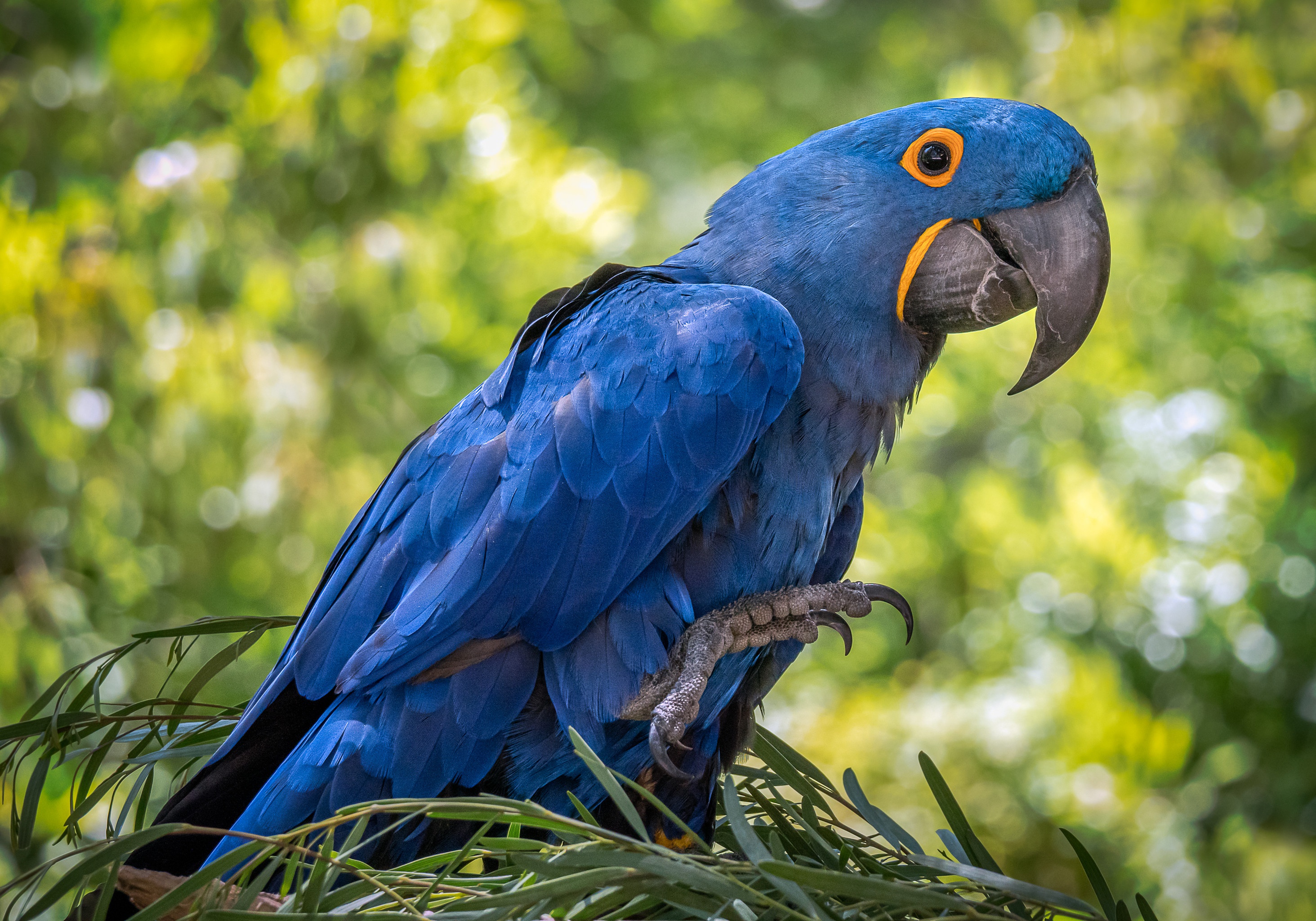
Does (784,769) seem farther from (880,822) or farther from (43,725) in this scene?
(43,725)

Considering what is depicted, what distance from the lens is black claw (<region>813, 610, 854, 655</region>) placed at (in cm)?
73

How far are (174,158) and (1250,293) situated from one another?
230cm

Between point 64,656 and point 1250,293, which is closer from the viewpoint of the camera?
point 64,656

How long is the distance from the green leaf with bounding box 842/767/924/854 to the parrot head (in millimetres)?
286

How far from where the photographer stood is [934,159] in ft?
2.54

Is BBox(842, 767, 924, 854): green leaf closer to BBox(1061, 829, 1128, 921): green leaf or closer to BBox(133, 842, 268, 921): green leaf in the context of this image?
BBox(1061, 829, 1128, 921): green leaf

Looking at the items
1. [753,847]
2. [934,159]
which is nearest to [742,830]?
[753,847]

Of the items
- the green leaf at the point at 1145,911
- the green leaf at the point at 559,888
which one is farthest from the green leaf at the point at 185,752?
the green leaf at the point at 1145,911

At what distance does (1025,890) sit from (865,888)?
9 centimetres

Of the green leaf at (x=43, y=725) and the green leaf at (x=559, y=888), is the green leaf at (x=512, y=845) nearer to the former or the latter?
the green leaf at (x=559, y=888)

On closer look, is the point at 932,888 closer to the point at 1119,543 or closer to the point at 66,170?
the point at 1119,543

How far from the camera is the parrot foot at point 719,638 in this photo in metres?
0.68

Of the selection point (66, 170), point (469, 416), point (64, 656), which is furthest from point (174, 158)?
point (469, 416)

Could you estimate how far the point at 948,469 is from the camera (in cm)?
321
